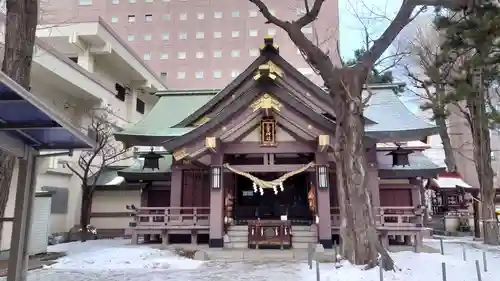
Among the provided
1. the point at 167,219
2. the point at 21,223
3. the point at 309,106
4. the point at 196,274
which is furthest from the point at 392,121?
the point at 21,223

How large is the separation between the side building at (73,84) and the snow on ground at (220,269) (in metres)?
2.84

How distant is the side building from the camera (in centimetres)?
1728

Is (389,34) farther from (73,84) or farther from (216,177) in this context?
(73,84)

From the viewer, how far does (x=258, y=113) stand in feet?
47.3

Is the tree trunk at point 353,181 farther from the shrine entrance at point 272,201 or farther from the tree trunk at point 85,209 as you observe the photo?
the tree trunk at point 85,209

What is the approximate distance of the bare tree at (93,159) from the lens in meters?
18.2

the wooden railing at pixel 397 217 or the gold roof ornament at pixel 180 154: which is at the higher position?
the gold roof ornament at pixel 180 154

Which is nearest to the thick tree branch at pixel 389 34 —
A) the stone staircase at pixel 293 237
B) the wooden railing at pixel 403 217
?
the wooden railing at pixel 403 217

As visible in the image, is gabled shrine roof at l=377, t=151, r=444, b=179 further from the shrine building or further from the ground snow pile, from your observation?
the ground snow pile

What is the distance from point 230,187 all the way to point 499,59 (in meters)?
11.0

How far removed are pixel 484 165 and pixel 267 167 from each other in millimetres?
11065

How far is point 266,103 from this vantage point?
14094mm

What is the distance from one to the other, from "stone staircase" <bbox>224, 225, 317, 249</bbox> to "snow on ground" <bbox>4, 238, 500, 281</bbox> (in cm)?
247

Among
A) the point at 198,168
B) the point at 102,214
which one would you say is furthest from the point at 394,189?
the point at 102,214
